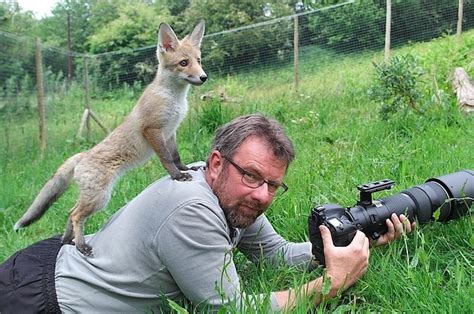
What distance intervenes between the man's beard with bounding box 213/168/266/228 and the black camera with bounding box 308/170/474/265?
0.87 feet

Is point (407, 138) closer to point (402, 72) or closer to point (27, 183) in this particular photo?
point (402, 72)

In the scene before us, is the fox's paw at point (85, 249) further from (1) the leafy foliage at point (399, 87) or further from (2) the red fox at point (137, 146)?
(1) the leafy foliage at point (399, 87)

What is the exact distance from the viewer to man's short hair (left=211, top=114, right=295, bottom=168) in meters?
2.30

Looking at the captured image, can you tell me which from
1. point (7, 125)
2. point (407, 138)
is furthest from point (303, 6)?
point (407, 138)

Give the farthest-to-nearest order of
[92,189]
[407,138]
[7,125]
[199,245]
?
[7,125], [407,138], [92,189], [199,245]

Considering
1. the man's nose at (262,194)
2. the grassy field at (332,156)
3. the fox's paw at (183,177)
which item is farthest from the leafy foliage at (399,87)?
the man's nose at (262,194)

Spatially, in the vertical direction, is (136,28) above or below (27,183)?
above

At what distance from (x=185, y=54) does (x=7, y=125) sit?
16.2 feet

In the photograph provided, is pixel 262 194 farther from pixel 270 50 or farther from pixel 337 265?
pixel 270 50

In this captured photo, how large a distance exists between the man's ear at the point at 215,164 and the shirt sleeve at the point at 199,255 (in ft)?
0.82

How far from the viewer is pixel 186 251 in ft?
6.86

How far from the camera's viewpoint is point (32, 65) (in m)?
8.49

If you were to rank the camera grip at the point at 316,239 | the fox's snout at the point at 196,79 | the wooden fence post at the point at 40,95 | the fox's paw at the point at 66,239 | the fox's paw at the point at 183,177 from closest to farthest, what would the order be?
1. the camera grip at the point at 316,239
2. the fox's paw at the point at 183,177
3. the fox's paw at the point at 66,239
4. the fox's snout at the point at 196,79
5. the wooden fence post at the point at 40,95

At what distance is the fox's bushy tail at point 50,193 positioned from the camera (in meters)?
3.53
